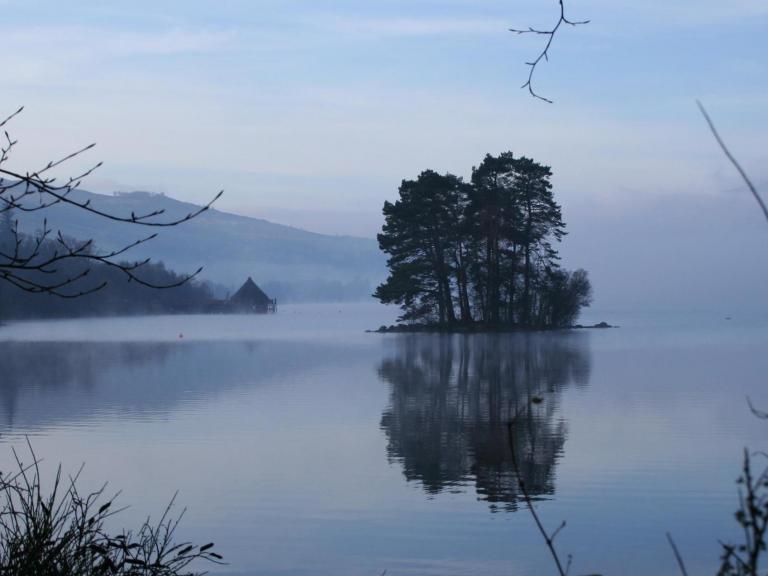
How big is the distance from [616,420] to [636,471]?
4726 millimetres

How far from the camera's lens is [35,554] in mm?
4734

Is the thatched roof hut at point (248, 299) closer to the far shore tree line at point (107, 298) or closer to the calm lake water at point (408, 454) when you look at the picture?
the far shore tree line at point (107, 298)

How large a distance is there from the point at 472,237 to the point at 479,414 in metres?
30.5

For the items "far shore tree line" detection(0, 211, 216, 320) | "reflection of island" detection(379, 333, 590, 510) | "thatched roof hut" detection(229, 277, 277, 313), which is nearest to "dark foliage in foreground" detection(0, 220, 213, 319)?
"far shore tree line" detection(0, 211, 216, 320)

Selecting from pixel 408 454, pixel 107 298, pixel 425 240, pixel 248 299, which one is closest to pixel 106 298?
pixel 107 298

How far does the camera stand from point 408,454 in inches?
542

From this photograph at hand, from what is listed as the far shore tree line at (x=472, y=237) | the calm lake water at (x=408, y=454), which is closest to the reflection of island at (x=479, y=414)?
the calm lake water at (x=408, y=454)

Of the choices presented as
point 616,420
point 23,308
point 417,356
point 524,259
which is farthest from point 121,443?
point 23,308

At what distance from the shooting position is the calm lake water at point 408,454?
9203mm

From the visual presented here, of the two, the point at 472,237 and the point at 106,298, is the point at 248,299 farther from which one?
the point at 472,237

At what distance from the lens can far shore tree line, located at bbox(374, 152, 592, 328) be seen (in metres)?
47.6

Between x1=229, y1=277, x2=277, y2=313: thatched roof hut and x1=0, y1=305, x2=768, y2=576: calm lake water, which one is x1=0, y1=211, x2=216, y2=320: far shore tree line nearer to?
x1=229, y1=277, x2=277, y2=313: thatched roof hut

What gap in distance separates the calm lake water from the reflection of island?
6 cm

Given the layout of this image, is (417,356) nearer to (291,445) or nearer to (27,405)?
(27,405)
